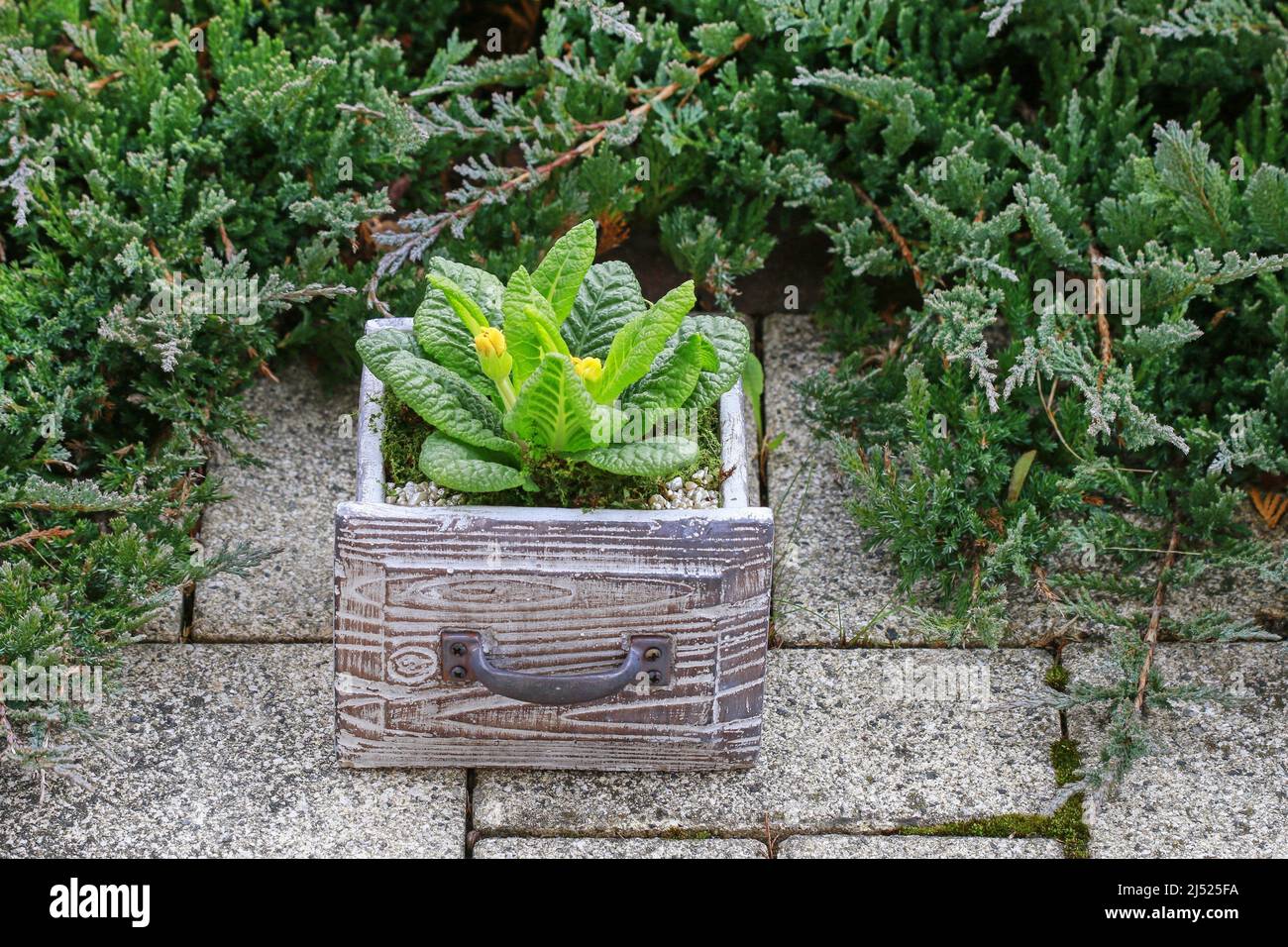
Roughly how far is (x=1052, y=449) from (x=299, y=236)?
1.68 m

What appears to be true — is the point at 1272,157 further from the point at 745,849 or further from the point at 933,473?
the point at 745,849

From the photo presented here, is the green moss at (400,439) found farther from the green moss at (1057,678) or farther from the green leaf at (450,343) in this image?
the green moss at (1057,678)

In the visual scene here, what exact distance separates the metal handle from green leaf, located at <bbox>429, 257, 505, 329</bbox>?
535 millimetres

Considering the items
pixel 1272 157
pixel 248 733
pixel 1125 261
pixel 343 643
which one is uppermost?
pixel 1272 157

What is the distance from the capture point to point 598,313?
2475 mm

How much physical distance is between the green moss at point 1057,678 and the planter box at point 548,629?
619mm

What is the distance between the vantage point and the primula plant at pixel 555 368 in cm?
223

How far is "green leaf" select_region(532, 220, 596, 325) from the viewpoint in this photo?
235 centimetres

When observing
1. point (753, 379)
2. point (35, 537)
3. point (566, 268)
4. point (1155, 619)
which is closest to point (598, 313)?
point (566, 268)

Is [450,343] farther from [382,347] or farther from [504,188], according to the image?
[504,188]

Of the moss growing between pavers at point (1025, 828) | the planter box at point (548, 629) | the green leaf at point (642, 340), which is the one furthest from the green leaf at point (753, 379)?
the moss growing between pavers at point (1025, 828)

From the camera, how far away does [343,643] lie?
7.85 ft

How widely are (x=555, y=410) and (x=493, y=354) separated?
13cm
